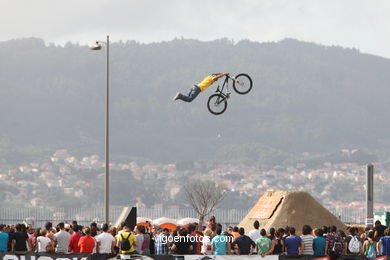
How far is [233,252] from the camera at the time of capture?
1071 inches

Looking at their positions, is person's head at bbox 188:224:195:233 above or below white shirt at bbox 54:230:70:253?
above

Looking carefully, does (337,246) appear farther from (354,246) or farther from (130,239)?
(130,239)

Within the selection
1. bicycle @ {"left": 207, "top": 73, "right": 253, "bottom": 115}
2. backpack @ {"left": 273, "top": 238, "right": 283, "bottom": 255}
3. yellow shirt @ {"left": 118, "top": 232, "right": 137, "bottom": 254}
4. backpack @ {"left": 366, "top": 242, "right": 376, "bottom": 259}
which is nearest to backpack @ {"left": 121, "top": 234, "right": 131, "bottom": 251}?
yellow shirt @ {"left": 118, "top": 232, "right": 137, "bottom": 254}

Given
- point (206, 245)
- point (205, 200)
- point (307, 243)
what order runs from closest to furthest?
point (307, 243), point (206, 245), point (205, 200)

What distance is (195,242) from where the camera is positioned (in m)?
27.7

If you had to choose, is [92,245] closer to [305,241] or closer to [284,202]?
[305,241]

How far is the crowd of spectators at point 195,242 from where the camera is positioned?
2666cm

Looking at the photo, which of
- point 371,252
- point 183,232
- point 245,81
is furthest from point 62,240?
point 245,81

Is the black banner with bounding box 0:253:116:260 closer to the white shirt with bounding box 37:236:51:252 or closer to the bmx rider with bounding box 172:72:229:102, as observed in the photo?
the white shirt with bounding box 37:236:51:252

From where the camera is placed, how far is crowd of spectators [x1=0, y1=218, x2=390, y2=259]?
26.7 metres

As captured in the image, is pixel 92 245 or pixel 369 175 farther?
pixel 369 175

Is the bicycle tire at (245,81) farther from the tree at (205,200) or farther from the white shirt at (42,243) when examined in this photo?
the tree at (205,200)

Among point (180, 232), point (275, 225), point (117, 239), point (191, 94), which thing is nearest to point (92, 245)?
point (117, 239)

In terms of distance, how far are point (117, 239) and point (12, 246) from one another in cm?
298
